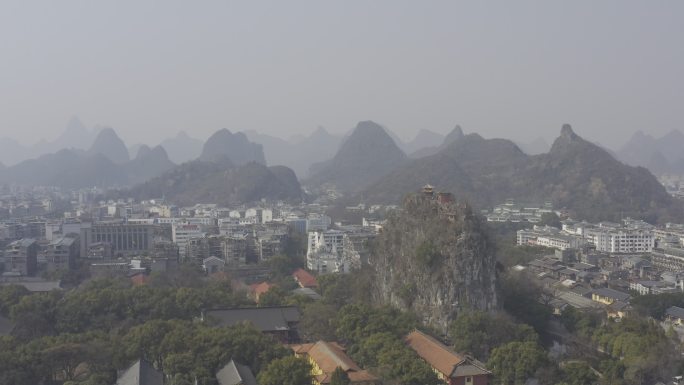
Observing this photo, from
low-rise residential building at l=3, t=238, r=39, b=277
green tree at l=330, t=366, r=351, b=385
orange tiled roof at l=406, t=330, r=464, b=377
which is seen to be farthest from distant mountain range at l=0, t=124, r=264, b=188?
green tree at l=330, t=366, r=351, b=385

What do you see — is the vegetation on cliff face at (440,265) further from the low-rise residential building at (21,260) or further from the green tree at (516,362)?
the low-rise residential building at (21,260)

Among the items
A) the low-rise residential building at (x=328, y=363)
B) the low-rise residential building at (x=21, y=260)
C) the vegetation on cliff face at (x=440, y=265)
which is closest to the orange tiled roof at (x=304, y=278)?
the vegetation on cliff face at (x=440, y=265)

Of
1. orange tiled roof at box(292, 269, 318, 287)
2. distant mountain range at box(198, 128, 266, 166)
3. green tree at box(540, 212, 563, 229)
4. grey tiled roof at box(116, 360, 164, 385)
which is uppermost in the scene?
distant mountain range at box(198, 128, 266, 166)

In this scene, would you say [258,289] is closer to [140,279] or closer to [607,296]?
[140,279]

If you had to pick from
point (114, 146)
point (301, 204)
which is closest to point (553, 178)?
point (301, 204)

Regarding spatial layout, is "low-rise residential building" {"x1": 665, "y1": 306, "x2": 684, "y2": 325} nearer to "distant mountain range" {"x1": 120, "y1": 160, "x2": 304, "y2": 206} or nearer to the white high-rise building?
the white high-rise building

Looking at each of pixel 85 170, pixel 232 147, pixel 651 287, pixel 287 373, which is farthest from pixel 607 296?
pixel 232 147
